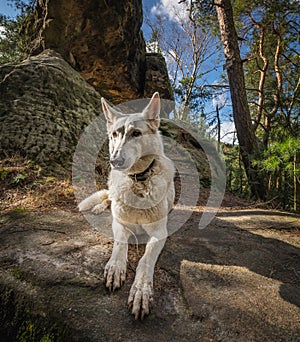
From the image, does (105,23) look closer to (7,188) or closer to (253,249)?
(7,188)

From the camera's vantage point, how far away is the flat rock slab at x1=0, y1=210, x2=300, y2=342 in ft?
4.22

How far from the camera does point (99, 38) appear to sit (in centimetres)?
888

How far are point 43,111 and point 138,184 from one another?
411 centimetres

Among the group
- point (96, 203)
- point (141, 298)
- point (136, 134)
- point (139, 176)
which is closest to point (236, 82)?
point (136, 134)

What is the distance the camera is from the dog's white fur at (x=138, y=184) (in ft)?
6.44

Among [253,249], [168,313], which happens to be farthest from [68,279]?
[253,249]

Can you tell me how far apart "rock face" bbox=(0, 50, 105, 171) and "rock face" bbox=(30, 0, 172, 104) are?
2851mm

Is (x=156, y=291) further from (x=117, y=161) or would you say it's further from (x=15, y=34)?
(x=15, y=34)

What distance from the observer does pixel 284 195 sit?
5062mm

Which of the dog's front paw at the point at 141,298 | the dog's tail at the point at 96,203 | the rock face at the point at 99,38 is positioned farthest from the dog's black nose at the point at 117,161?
the rock face at the point at 99,38

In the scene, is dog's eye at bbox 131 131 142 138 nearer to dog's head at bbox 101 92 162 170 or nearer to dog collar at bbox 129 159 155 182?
dog's head at bbox 101 92 162 170

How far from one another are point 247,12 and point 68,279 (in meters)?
10.1

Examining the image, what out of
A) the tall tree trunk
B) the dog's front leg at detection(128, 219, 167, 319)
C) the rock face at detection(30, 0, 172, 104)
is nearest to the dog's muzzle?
the dog's front leg at detection(128, 219, 167, 319)

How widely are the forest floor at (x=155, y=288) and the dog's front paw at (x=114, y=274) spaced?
52mm
